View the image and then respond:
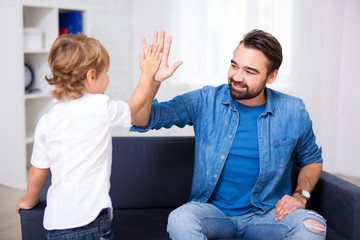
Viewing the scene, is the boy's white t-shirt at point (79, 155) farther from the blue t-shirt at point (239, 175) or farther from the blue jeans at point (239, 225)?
the blue t-shirt at point (239, 175)

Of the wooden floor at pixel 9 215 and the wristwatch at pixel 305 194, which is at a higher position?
the wristwatch at pixel 305 194

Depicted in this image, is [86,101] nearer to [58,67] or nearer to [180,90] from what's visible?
[58,67]

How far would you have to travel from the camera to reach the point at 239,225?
6.01 ft

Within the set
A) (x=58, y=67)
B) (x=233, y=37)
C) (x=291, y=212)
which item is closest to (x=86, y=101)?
(x=58, y=67)

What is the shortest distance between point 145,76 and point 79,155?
39cm

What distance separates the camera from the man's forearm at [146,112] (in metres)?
1.75

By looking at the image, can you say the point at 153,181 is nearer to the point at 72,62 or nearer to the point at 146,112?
the point at 146,112

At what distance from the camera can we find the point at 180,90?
439 cm

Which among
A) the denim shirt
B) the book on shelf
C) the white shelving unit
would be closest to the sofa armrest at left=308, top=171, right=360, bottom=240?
the denim shirt

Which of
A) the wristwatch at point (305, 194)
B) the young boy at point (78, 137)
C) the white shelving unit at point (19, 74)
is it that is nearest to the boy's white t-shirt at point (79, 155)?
the young boy at point (78, 137)

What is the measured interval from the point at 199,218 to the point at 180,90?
9.02 feet

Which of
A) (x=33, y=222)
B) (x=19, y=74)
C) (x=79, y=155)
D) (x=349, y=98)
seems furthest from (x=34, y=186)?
(x=349, y=98)

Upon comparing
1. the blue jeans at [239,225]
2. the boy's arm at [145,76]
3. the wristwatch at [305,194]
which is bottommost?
the blue jeans at [239,225]

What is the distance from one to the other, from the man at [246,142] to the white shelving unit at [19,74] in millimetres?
1715
